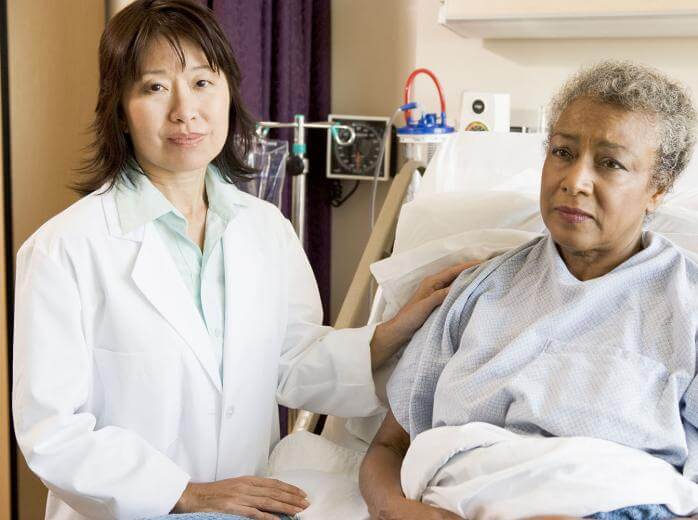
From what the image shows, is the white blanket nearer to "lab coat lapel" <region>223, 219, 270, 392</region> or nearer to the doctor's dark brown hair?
"lab coat lapel" <region>223, 219, 270, 392</region>

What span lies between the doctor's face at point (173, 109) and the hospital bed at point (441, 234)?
0.43m

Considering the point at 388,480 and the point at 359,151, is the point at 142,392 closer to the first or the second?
the point at 388,480

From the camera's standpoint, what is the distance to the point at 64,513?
156 centimetres

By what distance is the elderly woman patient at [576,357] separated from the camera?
1203 millimetres

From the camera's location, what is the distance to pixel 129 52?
5.00 feet

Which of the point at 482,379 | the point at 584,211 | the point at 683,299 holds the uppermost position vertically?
the point at 584,211

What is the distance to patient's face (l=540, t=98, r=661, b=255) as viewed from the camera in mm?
1384

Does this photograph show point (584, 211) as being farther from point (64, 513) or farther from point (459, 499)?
point (64, 513)

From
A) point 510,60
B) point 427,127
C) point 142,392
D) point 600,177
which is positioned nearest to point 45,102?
point 427,127

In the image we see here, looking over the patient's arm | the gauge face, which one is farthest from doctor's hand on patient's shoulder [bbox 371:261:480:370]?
the gauge face

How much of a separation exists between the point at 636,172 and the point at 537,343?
0.31m

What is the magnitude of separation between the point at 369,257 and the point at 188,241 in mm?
634

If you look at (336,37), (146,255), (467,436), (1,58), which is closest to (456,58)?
(336,37)

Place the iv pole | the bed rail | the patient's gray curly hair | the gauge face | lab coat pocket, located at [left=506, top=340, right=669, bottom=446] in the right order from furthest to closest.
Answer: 1. the gauge face
2. the iv pole
3. the bed rail
4. the patient's gray curly hair
5. lab coat pocket, located at [left=506, top=340, right=669, bottom=446]
